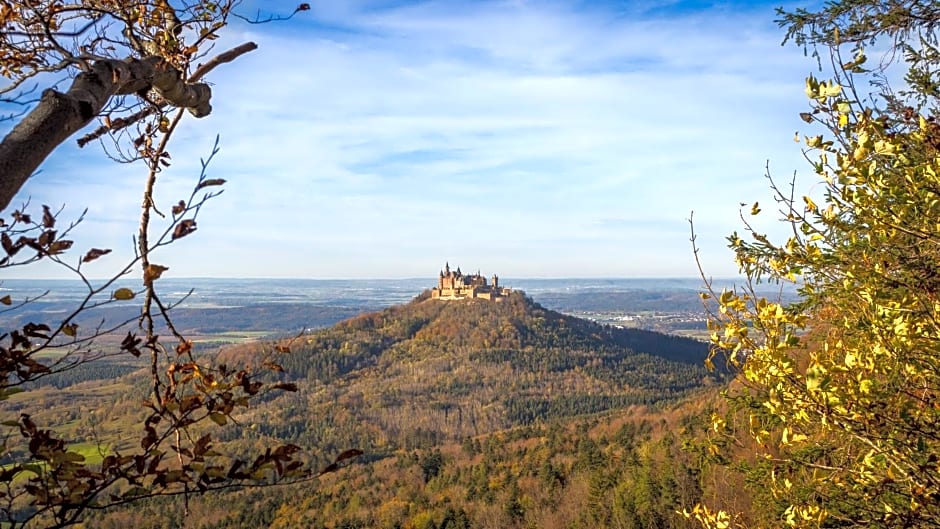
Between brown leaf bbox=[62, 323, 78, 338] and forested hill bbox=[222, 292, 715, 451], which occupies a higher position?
brown leaf bbox=[62, 323, 78, 338]

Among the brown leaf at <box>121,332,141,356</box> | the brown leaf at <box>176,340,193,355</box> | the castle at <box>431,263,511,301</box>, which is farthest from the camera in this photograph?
the castle at <box>431,263,511,301</box>

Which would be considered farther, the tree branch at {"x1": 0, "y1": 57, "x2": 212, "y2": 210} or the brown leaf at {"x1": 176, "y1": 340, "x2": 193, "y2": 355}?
the brown leaf at {"x1": 176, "y1": 340, "x2": 193, "y2": 355}

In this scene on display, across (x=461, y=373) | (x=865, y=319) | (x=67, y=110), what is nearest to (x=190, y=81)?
(x=67, y=110)

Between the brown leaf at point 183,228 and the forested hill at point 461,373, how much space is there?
86.2 m

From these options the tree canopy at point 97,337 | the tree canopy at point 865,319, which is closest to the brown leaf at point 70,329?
the tree canopy at point 97,337

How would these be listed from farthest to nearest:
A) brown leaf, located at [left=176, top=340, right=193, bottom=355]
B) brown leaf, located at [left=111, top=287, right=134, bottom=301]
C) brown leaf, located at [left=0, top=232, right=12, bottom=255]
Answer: brown leaf, located at [left=176, top=340, right=193, bottom=355] → brown leaf, located at [left=111, top=287, right=134, bottom=301] → brown leaf, located at [left=0, top=232, right=12, bottom=255]

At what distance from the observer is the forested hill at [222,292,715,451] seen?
96.1 m

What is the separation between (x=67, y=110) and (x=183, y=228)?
0.54 metres

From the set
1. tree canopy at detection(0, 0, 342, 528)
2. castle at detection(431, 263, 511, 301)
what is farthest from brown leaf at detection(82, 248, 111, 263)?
castle at detection(431, 263, 511, 301)

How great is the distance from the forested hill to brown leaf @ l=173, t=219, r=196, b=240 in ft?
283

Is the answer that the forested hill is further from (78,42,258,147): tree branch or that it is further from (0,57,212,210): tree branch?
(0,57,212,210): tree branch

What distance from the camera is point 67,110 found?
207 cm

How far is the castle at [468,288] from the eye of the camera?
13812 cm

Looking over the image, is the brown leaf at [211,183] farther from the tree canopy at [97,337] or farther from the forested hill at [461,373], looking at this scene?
the forested hill at [461,373]
